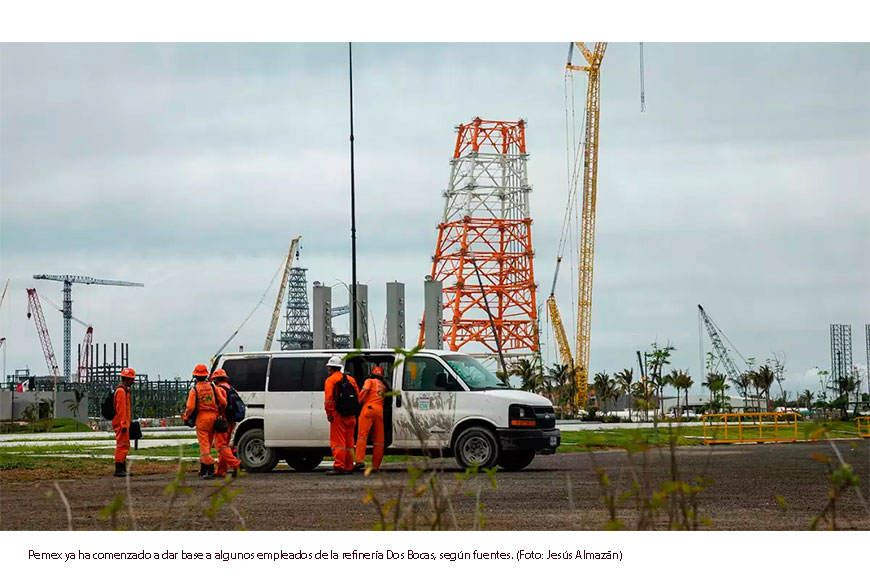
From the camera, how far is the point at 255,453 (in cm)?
1833

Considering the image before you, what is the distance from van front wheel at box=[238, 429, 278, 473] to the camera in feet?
59.7

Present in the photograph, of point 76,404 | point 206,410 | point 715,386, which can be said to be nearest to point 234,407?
point 206,410

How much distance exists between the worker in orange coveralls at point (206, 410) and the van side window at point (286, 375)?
5.57 feet

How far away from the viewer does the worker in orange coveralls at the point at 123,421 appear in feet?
55.6

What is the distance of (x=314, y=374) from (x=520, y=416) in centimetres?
327

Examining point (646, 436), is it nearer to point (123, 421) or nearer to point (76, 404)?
point (123, 421)

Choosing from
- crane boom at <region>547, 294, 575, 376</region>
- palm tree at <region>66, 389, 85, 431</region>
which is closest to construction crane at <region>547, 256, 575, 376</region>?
crane boom at <region>547, 294, 575, 376</region>

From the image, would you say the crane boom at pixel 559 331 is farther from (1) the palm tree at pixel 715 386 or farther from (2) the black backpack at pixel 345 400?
(2) the black backpack at pixel 345 400

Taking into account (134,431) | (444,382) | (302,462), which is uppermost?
(444,382)
